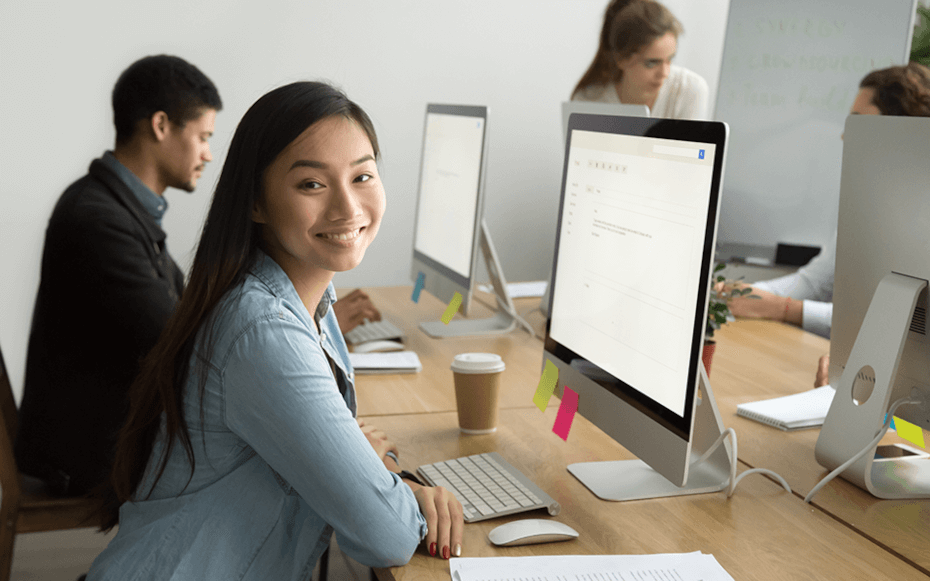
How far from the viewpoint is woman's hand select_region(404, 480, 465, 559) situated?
991 mm

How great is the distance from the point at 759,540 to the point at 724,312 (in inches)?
18.4

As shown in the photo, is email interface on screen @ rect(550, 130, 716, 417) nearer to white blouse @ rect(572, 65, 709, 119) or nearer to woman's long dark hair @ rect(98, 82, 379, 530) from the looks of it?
woman's long dark hair @ rect(98, 82, 379, 530)

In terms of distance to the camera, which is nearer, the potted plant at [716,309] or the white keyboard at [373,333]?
the potted plant at [716,309]

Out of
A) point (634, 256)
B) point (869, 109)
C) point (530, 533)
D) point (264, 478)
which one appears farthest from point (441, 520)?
point (869, 109)

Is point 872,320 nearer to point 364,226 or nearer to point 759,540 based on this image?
point 759,540

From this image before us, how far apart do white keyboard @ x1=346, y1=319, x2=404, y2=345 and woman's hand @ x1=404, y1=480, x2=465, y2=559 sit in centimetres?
90

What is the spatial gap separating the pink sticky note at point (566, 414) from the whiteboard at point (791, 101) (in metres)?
2.46

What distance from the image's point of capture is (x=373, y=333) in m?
1.98

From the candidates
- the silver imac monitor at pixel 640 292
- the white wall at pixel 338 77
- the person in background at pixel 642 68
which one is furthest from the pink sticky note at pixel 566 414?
the white wall at pixel 338 77

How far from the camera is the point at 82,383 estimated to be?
1.76 meters

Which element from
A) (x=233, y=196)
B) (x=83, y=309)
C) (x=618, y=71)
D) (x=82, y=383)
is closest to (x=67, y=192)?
(x=83, y=309)

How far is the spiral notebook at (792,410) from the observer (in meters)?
1.48

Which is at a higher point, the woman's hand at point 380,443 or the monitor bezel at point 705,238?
the monitor bezel at point 705,238

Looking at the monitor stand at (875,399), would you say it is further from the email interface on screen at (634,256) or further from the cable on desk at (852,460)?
the email interface on screen at (634,256)
